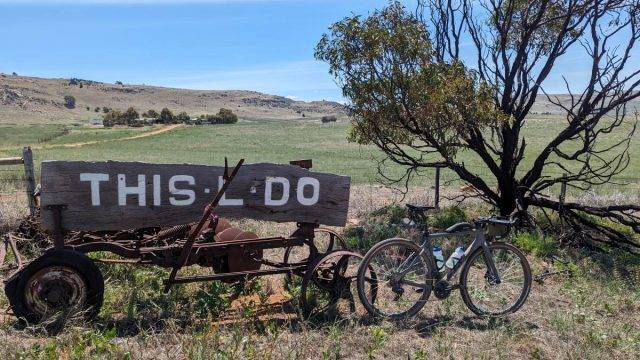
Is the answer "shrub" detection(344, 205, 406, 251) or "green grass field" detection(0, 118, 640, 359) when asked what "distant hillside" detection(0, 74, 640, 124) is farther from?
"green grass field" detection(0, 118, 640, 359)

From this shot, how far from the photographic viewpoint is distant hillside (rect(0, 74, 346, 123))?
11562 centimetres

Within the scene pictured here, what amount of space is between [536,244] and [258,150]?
1215 inches

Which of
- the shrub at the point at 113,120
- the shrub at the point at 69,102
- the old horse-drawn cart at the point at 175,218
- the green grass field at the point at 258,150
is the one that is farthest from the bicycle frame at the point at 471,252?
→ the shrub at the point at 69,102

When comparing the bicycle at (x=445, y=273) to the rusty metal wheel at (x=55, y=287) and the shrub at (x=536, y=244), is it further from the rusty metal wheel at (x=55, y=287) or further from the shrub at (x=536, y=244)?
the shrub at (x=536, y=244)

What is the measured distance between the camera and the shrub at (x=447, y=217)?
32.4 ft

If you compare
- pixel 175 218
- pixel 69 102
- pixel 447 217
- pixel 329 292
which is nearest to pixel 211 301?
pixel 175 218

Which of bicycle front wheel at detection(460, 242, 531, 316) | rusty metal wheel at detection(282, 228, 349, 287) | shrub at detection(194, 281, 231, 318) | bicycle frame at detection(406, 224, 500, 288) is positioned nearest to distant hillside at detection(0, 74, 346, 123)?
rusty metal wheel at detection(282, 228, 349, 287)

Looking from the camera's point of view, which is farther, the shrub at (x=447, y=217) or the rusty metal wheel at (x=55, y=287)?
the shrub at (x=447, y=217)

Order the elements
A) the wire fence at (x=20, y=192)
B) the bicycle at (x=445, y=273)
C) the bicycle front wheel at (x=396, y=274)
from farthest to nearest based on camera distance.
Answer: the wire fence at (x=20, y=192)
the bicycle at (x=445, y=273)
the bicycle front wheel at (x=396, y=274)

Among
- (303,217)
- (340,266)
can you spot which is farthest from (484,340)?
(303,217)

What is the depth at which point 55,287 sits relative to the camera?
4.31 metres

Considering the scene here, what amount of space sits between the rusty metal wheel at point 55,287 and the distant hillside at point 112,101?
98.2 meters

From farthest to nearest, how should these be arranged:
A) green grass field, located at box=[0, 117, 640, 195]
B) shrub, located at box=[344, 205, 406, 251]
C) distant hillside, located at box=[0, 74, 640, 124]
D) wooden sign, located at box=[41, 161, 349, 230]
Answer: distant hillside, located at box=[0, 74, 640, 124] < green grass field, located at box=[0, 117, 640, 195] < shrub, located at box=[344, 205, 406, 251] < wooden sign, located at box=[41, 161, 349, 230]

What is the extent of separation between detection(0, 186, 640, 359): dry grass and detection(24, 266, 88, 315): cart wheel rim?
0.16 meters
